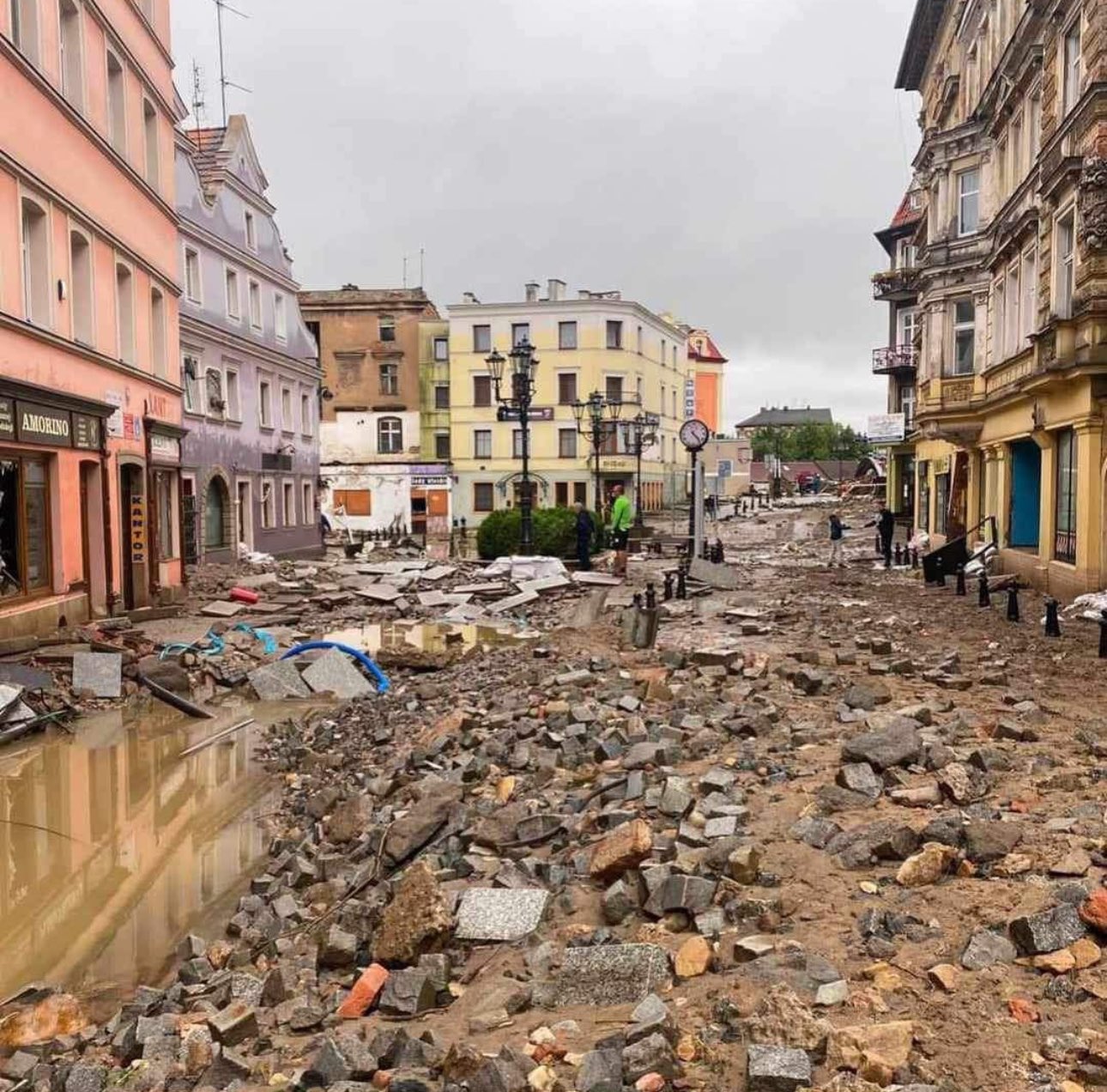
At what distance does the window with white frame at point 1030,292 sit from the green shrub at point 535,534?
13.0 metres

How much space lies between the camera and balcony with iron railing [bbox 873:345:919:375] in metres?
43.3

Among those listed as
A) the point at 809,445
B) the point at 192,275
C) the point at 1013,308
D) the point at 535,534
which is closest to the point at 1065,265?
the point at 1013,308

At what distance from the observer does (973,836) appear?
488 cm

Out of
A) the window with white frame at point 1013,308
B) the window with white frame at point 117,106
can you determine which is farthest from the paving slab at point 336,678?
the window with white frame at point 1013,308

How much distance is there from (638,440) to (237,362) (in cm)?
1611

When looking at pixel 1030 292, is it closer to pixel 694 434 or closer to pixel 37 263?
pixel 694 434

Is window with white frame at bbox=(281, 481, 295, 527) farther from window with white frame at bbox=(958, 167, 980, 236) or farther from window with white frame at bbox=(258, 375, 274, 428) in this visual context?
window with white frame at bbox=(958, 167, 980, 236)

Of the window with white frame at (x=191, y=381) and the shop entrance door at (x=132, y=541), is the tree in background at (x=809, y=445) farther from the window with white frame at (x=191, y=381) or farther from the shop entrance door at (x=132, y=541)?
the shop entrance door at (x=132, y=541)

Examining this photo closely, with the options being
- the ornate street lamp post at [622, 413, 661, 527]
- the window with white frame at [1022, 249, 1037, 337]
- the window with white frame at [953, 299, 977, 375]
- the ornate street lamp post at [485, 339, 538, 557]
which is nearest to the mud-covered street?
the window with white frame at [1022, 249, 1037, 337]

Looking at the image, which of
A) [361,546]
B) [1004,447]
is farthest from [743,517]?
[1004,447]

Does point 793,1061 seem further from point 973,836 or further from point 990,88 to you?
point 990,88

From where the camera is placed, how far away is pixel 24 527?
13273 mm

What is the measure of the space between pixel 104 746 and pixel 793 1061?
848 centimetres

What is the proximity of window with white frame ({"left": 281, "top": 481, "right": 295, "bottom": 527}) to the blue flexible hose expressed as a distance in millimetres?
19083
